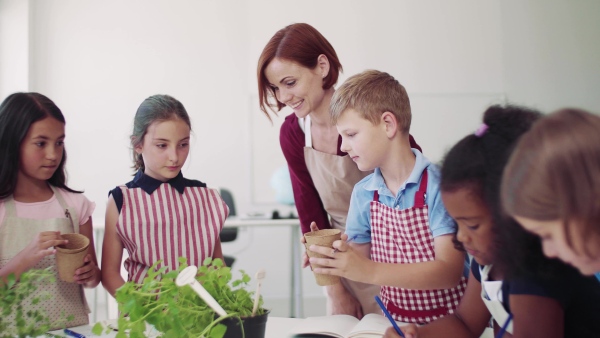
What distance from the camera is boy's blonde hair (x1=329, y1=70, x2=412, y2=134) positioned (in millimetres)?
1605

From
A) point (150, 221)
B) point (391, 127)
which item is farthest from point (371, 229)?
point (150, 221)

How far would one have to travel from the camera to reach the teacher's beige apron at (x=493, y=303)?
1.21 meters

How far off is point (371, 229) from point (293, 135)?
1.71ft

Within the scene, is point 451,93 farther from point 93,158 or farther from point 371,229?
point 371,229

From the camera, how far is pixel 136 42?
5473 millimetres

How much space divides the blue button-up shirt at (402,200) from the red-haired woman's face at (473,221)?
0.24 meters

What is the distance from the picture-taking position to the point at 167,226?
187 cm

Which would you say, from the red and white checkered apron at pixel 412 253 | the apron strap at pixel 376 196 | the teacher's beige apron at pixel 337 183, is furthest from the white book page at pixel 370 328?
the teacher's beige apron at pixel 337 183

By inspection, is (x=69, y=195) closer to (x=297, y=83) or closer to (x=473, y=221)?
(x=297, y=83)

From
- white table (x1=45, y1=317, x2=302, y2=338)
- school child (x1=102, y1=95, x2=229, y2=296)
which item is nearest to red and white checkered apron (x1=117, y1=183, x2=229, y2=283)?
school child (x1=102, y1=95, x2=229, y2=296)

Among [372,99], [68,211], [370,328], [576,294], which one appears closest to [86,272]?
[68,211]

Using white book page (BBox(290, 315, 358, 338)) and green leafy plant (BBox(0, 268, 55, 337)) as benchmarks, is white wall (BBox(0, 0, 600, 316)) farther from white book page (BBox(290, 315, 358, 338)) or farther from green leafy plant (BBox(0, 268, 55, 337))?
green leafy plant (BBox(0, 268, 55, 337))

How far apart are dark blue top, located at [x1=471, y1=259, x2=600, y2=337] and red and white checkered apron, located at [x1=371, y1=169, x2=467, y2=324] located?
1.55 feet

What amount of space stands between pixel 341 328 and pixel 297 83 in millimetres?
832
